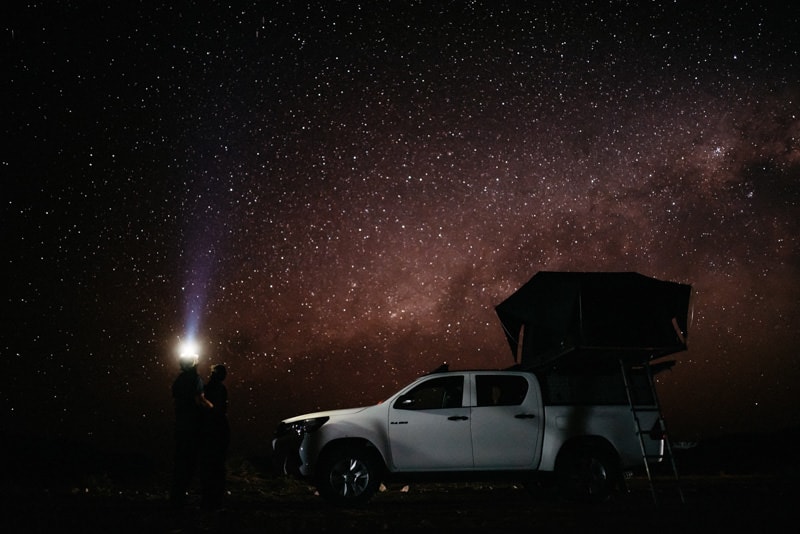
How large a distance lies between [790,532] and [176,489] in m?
6.65

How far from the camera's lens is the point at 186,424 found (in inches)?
303

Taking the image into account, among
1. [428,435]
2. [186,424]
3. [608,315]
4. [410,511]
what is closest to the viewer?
[186,424]

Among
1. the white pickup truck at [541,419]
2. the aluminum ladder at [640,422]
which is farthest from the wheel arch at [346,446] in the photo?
the aluminum ladder at [640,422]

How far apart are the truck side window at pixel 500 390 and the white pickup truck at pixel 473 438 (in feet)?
0.05

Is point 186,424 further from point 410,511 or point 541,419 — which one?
point 541,419

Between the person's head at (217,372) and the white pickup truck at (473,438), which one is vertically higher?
the person's head at (217,372)

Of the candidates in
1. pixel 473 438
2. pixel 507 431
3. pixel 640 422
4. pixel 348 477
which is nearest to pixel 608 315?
pixel 640 422

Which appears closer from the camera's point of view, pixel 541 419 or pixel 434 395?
pixel 541 419

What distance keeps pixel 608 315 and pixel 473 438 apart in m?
2.67

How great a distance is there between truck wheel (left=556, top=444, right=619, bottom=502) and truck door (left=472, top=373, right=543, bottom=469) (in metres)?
0.42

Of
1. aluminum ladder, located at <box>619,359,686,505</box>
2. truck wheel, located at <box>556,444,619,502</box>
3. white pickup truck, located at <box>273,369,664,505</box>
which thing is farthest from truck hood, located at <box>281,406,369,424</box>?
aluminum ladder, located at <box>619,359,686,505</box>

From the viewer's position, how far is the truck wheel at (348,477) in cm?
845

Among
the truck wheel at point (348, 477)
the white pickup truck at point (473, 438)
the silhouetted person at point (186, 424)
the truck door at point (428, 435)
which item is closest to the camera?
the silhouetted person at point (186, 424)

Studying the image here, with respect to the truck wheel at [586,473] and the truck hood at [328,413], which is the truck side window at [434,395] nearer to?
the truck hood at [328,413]
